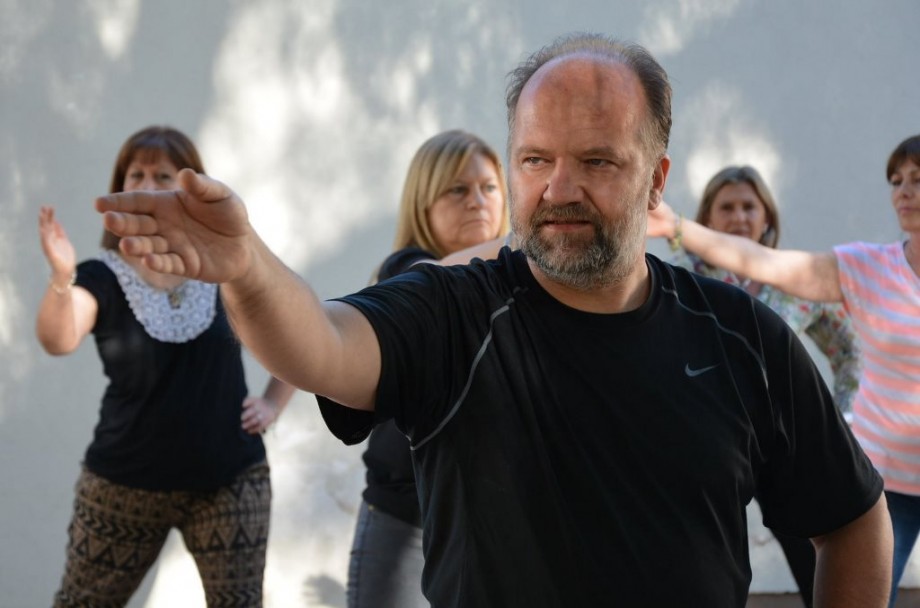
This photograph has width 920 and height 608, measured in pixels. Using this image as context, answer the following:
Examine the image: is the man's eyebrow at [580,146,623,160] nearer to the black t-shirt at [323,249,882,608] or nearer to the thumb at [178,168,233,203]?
the black t-shirt at [323,249,882,608]

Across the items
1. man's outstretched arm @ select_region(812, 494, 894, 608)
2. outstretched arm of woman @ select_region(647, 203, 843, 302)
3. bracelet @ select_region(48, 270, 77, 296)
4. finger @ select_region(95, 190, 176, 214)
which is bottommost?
man's outstretched arm @ select_region(812, 494, 894, 608)

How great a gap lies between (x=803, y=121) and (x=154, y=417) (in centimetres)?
334

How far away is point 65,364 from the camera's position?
179 inches

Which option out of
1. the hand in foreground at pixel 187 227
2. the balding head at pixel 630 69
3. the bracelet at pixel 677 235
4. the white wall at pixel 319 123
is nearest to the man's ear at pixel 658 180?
the balding head at pixel 630 69

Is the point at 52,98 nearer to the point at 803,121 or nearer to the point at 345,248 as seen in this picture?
the point at 345,248

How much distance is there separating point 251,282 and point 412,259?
1792mm

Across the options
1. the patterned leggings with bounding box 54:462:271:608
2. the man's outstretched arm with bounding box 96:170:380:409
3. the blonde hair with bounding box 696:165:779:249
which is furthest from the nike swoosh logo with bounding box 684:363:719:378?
the blonde hair with bounding box 696:165:779:249

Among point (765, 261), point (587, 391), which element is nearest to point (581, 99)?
point (587, 391)

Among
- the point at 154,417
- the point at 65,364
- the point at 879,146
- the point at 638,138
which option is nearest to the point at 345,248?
the point at 65,364

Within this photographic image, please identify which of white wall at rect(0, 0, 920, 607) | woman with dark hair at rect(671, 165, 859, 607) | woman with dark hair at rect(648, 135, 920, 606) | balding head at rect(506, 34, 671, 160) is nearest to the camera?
balding head at rect(506, 34, 671, 160)

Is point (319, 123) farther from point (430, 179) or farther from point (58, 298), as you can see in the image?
point (58, 298)

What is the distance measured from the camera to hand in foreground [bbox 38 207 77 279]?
3.21 meters

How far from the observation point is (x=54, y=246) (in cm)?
322

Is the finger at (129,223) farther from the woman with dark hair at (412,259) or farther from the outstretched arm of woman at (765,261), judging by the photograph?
the outstretched arm of woman at (765,261)
